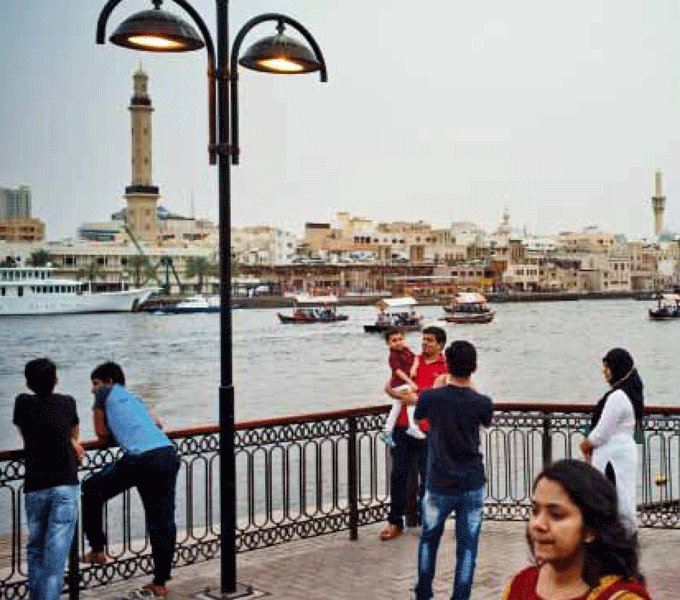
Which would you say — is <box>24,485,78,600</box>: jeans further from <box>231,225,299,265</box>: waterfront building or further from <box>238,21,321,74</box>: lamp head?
<box>231,225,299,265</box>: waterfront building

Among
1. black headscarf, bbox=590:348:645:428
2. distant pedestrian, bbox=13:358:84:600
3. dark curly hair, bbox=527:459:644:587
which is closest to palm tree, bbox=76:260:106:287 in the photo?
distant pedestrian, bbox=13:358:84:600

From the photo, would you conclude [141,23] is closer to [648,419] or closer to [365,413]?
[365,413]

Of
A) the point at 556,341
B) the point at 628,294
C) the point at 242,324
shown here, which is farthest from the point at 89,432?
the point at 628,294

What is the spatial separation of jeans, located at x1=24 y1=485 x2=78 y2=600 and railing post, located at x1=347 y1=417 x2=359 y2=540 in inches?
102

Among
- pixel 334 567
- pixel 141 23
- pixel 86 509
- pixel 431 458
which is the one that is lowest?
pixel 334 567

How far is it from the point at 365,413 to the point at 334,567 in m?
1.41

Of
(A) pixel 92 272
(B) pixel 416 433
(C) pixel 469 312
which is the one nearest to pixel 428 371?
(B) pixel 416 433

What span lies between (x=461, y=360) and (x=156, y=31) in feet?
9.05

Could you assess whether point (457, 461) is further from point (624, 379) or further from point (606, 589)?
point (606, 589)

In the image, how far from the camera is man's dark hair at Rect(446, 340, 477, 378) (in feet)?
17.2

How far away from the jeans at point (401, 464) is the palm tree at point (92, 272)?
452 feet

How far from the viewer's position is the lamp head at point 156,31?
601 cm

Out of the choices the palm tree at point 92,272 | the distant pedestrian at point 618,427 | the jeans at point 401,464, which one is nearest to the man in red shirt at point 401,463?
the jeans at point 401,464

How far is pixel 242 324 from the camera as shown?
341 ft
